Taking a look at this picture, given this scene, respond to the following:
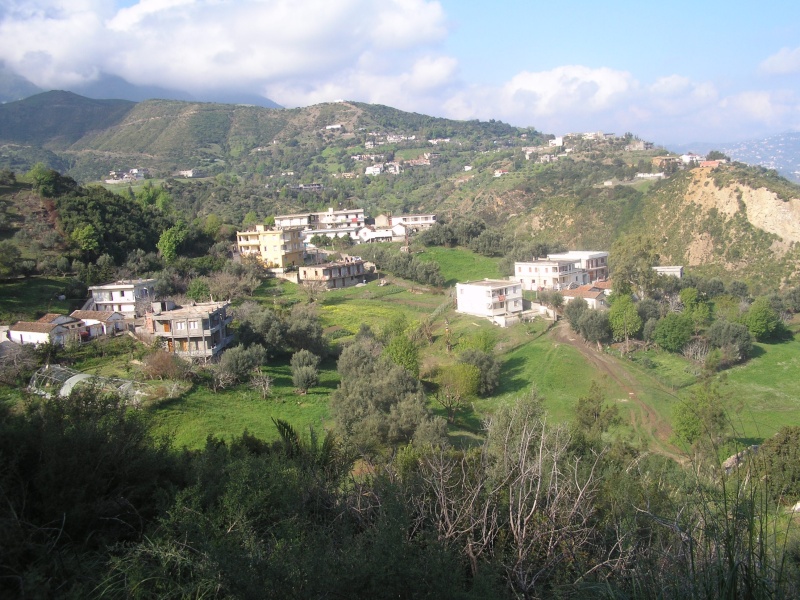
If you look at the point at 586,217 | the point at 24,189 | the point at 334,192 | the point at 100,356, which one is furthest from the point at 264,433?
the point at 334,192

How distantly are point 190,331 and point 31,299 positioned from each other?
9956 mm

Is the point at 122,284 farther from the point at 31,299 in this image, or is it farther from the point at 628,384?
the point at 628,384

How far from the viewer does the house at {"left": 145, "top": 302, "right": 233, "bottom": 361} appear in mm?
24484

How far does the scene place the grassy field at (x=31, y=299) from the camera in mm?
26000

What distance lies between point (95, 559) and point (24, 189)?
4513 centimetres

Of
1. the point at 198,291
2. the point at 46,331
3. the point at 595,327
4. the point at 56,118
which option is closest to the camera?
the point at 46,331

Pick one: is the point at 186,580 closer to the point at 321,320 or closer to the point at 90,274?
the point at 321,320

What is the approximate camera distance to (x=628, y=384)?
990 inches

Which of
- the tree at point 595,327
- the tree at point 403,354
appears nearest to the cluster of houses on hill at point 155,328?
the tree at point 403,354

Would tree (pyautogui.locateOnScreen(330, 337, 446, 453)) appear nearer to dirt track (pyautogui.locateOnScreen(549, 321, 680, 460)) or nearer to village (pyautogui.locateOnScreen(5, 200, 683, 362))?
village (pyautogui.locateOnScreen(5, 200, 683, 362))

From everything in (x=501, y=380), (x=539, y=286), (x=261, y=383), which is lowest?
(x=501, y=380)

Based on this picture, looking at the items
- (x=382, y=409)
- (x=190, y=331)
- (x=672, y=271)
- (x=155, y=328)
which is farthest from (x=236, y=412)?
(x=672, y=271)

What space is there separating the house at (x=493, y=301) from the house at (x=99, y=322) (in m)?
19.6

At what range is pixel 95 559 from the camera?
468 centimetres
